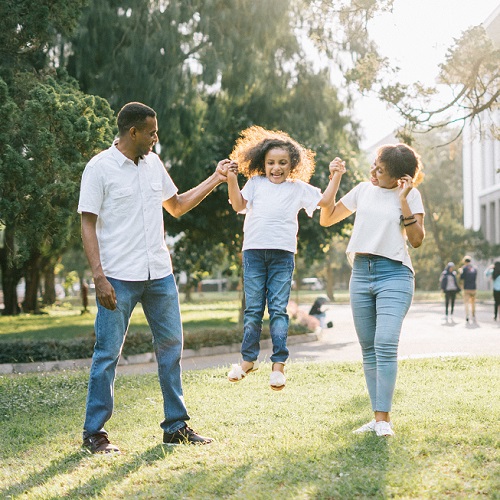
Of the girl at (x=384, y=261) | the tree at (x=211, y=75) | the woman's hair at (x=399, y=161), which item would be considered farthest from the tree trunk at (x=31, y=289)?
the woman's hair at (x=399, y=161)

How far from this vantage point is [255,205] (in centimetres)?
586

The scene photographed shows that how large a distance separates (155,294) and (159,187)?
0.74m

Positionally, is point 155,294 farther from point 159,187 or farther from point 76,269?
point 76,269

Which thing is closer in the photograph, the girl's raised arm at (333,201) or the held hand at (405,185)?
the held hand at (405,185)

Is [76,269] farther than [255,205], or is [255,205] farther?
[76,269]

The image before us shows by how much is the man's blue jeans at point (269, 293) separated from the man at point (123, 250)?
1.99 feet

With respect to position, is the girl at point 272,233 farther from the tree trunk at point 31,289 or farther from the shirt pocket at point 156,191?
the tree trunk at point 31,289

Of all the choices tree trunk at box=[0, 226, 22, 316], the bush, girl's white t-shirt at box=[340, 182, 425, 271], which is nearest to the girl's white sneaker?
girl's white t-shirt at box=[340, 182, 425, 271]

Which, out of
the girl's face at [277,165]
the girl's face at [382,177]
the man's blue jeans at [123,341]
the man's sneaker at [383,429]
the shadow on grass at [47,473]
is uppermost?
the girl's face at [277,165]

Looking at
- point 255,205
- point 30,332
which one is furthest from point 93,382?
point 30,332

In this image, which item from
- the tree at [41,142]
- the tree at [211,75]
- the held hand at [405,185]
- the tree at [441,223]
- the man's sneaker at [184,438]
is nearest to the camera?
the held hand at [405,185]

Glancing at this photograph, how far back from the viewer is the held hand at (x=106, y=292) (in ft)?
16.7

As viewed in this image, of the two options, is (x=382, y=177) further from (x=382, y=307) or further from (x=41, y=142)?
(x=41, y=142)

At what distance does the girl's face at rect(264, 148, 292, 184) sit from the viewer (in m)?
5.87
